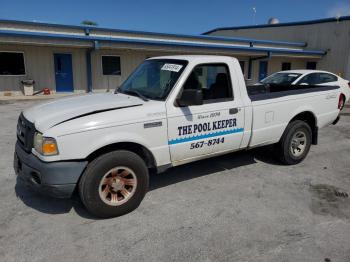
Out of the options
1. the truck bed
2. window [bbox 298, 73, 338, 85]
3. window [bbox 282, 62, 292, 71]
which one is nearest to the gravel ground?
the truck bed

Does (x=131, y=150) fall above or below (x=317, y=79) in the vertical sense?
below

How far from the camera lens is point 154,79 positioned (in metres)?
4.25

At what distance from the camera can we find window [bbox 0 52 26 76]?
1498 centimetres

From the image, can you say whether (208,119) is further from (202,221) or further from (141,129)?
(202,221)

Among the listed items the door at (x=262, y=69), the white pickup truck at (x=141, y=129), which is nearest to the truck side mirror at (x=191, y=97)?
the white pickup truck at (x=141, y=129)

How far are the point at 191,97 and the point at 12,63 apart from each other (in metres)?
14.8

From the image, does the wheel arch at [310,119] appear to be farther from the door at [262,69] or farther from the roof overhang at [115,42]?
the door at [262,69]

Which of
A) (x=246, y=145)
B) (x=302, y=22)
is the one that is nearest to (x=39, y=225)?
(x=246, y=145)

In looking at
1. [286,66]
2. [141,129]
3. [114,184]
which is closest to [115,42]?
[141,129]

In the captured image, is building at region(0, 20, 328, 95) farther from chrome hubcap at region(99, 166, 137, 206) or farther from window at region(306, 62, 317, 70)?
chrome hubcap at region(99, 166, 137, 206)

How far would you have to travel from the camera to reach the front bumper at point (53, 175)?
317cm

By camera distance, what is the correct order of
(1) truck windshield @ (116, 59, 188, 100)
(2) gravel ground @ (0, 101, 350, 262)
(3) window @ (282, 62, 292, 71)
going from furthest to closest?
1. (3) window @ (282, 62, 292, 71)
2. (1) truck windshield @ (116, 59, 188, 100)
3. (2) gravel ground @ (0, 101, 350, 262)

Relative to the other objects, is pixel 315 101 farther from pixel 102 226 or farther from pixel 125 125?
pixel 102 226

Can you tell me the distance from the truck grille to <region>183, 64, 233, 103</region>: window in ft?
7.01
